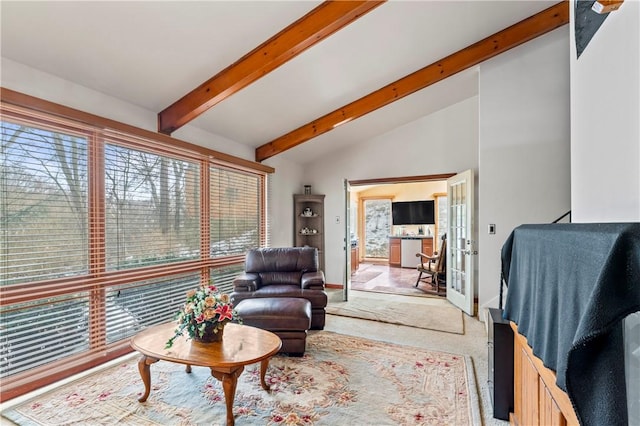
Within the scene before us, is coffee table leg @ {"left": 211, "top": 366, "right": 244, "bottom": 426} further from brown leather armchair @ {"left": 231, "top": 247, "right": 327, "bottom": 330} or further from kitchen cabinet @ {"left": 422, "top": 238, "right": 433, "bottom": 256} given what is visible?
kitchen cabinet @ {"left": 422, "top": 238, "right": 433, "bottom": 256}

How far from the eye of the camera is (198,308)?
6.93 ft

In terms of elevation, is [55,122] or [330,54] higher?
[330,54]

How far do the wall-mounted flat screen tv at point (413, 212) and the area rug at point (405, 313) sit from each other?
3.89m

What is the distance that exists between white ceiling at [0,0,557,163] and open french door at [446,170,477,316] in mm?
1418

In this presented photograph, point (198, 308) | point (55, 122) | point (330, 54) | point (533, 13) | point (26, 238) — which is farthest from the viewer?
point (533, 13)

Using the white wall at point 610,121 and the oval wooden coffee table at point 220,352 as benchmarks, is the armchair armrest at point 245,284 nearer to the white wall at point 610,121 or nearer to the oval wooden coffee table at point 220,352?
the oval wooden coffee table at point 220,352

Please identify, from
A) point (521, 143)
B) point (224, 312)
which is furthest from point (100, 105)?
point (521, 143)

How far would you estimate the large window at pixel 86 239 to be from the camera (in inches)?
87.5

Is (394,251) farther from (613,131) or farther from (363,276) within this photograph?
(613,131)

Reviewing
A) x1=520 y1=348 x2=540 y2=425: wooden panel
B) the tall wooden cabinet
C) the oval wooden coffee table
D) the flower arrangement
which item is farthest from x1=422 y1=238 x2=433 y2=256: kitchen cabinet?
the flower arrangement

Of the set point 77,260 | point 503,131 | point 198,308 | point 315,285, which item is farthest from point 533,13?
point 77,260

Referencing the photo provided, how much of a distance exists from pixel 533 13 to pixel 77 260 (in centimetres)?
509

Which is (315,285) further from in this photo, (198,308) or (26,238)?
(26,238)

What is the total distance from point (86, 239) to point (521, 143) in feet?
15.4
